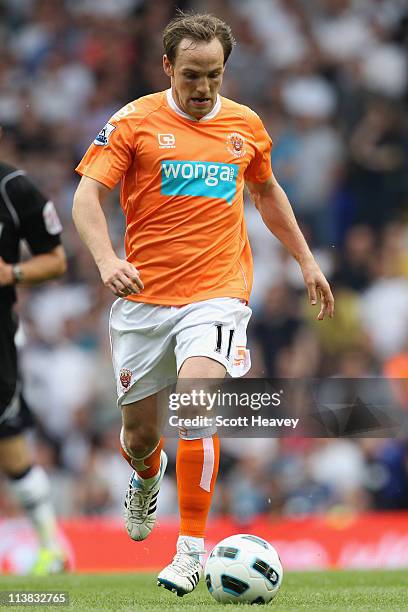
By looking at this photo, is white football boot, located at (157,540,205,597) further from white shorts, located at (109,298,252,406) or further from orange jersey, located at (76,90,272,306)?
orange jersey, located at (76,90,272,306)

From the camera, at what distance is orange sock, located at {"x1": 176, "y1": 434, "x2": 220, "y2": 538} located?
541 centimetres

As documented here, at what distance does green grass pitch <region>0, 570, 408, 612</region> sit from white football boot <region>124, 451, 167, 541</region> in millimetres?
298

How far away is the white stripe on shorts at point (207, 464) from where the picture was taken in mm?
5422

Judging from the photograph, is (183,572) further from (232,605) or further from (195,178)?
(195,178)

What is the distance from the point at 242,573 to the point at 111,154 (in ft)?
6.33

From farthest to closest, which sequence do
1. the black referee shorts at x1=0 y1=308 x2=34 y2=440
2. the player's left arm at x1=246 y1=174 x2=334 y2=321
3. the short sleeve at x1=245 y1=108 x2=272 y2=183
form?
the black referee shorts at x1=0 y1=308 x2=34 y2=440, the player's left arm at x1=246 y1=174 x2=334 y2=321, the short sleeve at x1=245 y1=108 x2=272 y2=183

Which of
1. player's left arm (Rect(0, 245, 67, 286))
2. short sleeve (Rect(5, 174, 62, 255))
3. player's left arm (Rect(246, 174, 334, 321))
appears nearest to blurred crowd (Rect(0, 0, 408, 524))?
player's left arm (Rect(0, 245, 67, 286))

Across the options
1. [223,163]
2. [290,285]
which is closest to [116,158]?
[223,163]

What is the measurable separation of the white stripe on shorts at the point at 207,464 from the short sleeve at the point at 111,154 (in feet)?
4.01

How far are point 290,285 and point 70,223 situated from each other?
2683 mm

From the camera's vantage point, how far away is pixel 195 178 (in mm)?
5691

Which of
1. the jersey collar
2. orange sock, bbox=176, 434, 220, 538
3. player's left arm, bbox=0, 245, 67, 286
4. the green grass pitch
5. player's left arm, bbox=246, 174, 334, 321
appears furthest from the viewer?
player's left arm, bbox=0, 245, 67, 286

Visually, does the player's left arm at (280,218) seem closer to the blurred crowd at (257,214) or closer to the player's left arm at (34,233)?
the player's left arm at (34,233)

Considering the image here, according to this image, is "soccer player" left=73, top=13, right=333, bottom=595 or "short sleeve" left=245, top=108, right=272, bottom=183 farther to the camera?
"short sleeve" left=245, top=108, right=272, bottom=183
